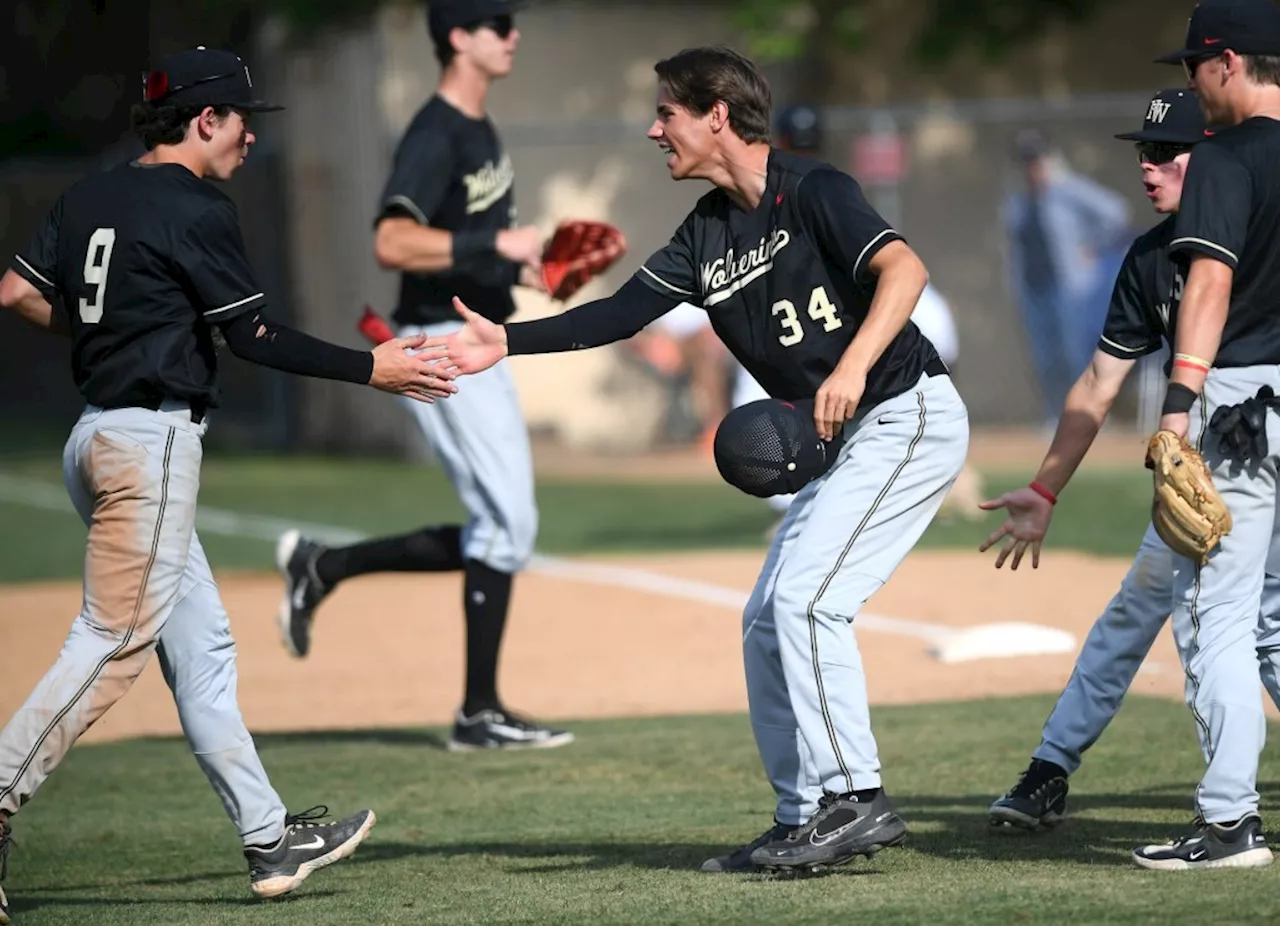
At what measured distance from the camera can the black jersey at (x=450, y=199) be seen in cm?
731

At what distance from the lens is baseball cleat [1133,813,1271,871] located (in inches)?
181

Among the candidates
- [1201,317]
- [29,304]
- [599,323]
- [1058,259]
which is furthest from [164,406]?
[1058,259]

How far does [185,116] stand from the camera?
511 cm

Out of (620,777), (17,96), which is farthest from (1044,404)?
(17,96)

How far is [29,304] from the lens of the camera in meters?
5.27

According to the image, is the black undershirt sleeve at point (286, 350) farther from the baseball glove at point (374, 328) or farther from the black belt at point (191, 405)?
the baseball glove at point (374, 328)

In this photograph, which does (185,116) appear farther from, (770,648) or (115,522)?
(770,648)

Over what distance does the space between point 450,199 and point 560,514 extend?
744 centimetres

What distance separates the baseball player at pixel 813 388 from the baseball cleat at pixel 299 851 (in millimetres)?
957

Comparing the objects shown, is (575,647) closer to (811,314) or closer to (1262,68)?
(811,314)

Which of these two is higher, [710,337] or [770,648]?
[710,337]

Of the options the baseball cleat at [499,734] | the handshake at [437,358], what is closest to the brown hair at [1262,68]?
the handshake at [437,358]

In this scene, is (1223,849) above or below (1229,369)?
below

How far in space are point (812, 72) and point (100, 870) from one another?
53.1 feet
